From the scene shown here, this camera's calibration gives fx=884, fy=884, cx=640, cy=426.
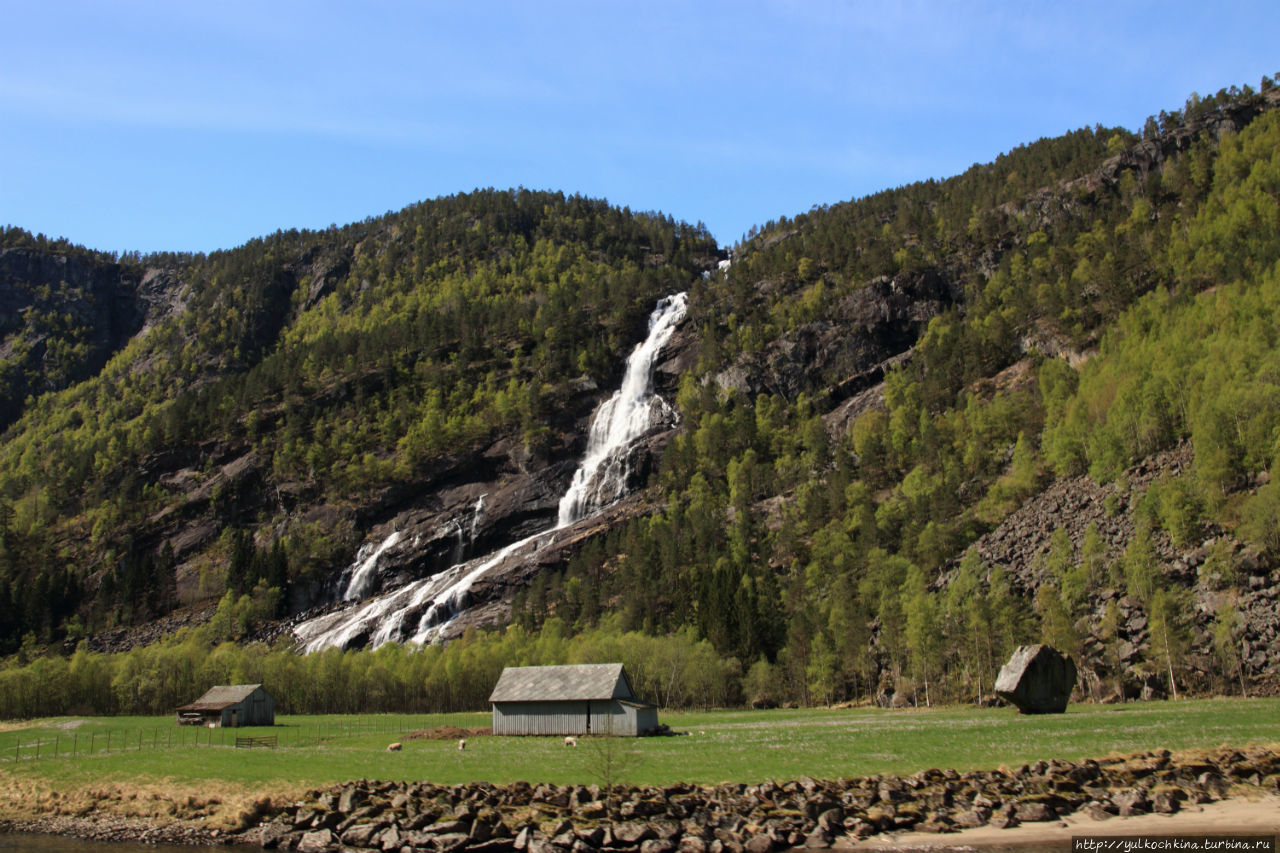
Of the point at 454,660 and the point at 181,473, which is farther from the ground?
the point at 181,473

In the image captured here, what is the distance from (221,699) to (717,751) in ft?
170

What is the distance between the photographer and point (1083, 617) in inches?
2891

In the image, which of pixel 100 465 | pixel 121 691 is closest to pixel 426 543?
pixel 121 691

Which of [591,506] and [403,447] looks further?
[403,447]

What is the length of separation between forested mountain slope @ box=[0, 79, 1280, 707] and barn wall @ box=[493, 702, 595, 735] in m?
32.7

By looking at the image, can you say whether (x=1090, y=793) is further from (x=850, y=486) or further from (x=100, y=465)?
(x=100, y=465)

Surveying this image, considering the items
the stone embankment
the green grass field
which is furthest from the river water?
the green grass field

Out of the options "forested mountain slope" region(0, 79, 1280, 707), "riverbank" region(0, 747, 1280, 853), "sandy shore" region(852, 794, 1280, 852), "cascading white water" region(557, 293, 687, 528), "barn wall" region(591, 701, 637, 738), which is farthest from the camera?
"cascading white water" region(557, 293, 687, 528)

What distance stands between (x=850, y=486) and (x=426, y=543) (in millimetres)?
73305

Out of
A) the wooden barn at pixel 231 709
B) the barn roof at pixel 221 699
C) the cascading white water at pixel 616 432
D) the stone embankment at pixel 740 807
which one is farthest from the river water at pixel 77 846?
the cascading white water at pixel 616 432

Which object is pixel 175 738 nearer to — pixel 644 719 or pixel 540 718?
→ pixel 540 718

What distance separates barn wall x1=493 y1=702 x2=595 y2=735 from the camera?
56.5m

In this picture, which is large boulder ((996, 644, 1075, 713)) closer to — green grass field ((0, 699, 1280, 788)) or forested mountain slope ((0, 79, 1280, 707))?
green grass field ((0, 699, 1280, 788))

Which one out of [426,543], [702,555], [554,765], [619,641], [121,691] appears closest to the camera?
[554,765]
